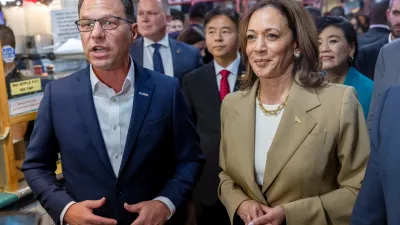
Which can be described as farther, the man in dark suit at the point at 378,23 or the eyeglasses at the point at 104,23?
the man in dark suit at the point at 378,23

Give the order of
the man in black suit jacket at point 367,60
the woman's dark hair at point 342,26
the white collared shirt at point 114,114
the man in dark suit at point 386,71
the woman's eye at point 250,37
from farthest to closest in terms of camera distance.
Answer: the man in black suit jacket at point 367,60
the woman's dark hair at point 342,26
the man in dark suit at point 386,71
the woman's eye at point 250,37
the white collared shirt at point 114,114

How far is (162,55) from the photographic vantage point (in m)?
3.45

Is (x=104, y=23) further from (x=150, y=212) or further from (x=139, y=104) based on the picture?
(x=150, y=212)

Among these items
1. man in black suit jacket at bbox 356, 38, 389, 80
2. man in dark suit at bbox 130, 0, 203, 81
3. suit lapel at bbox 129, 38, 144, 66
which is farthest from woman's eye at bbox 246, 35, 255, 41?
man in black suit jacket at bbox 356, 38, 389, 80

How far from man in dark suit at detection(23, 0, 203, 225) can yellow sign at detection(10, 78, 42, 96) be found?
30.7 inches

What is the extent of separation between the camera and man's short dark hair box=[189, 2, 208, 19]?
570cm

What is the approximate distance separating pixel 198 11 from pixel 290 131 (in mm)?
4145

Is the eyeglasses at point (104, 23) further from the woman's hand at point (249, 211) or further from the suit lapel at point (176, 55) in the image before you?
the suit lapel at point (176, 55)

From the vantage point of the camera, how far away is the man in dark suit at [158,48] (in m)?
3.34

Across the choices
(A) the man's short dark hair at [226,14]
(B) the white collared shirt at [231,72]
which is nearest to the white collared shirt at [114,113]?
(B) the white collared shirt at [231,72]

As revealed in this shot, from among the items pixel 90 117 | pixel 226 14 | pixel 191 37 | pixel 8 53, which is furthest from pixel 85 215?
pixel 191 37

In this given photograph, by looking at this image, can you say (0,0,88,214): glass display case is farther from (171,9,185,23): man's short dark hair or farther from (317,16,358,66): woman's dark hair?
(171,9,185,23): man's short dark hair

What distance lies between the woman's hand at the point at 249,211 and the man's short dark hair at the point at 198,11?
4.14 metres

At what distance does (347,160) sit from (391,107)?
796 mm
